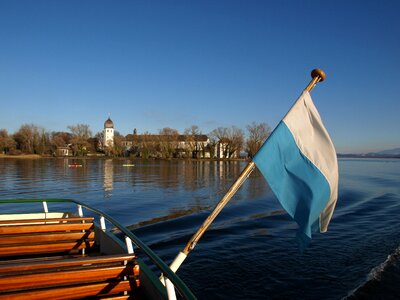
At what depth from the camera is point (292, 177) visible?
4406 mm

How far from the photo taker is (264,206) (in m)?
19.9

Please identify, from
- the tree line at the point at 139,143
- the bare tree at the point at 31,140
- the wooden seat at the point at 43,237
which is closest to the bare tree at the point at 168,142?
the tree line at the point at 139,143

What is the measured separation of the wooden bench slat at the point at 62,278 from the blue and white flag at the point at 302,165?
7.42 ft

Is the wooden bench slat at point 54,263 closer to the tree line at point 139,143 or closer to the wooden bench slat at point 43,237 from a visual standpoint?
the wooden bench slat at point 43,237

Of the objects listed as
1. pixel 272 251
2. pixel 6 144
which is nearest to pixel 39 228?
pixel 272 251

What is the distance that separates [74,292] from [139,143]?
14967 cm

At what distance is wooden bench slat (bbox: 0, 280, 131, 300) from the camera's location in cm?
359

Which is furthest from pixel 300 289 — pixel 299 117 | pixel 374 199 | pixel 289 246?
pixel 374 199

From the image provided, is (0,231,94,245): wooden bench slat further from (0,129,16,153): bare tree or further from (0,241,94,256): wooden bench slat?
(0,129,16,153): bare tree

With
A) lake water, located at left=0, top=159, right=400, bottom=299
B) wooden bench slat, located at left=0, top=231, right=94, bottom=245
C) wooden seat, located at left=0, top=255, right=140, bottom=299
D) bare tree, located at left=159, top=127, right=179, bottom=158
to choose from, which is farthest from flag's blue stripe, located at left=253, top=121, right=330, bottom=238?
bare tree, located at left=159, top=127, right=179, bottom=158

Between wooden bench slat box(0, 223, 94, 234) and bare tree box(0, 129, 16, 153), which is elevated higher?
bare tree box(0, 129, 16, 153)

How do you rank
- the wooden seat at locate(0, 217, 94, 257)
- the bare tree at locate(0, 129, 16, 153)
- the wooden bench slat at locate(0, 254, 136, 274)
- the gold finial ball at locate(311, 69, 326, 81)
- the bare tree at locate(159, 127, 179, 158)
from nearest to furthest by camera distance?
the wooden bench slat at locate(0, 254, 136, 274)
the gold finial ball at locate(311, 69, 326, 81)
the wooden seat at locate(0, 217, 94, 257)
the bare tree at locate(0, 129, 16, 153)
the bare tree at locate(159, 127, 179, 158)

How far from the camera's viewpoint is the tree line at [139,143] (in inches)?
5315

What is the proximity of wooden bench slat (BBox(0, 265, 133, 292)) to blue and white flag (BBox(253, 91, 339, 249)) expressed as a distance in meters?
2.26
